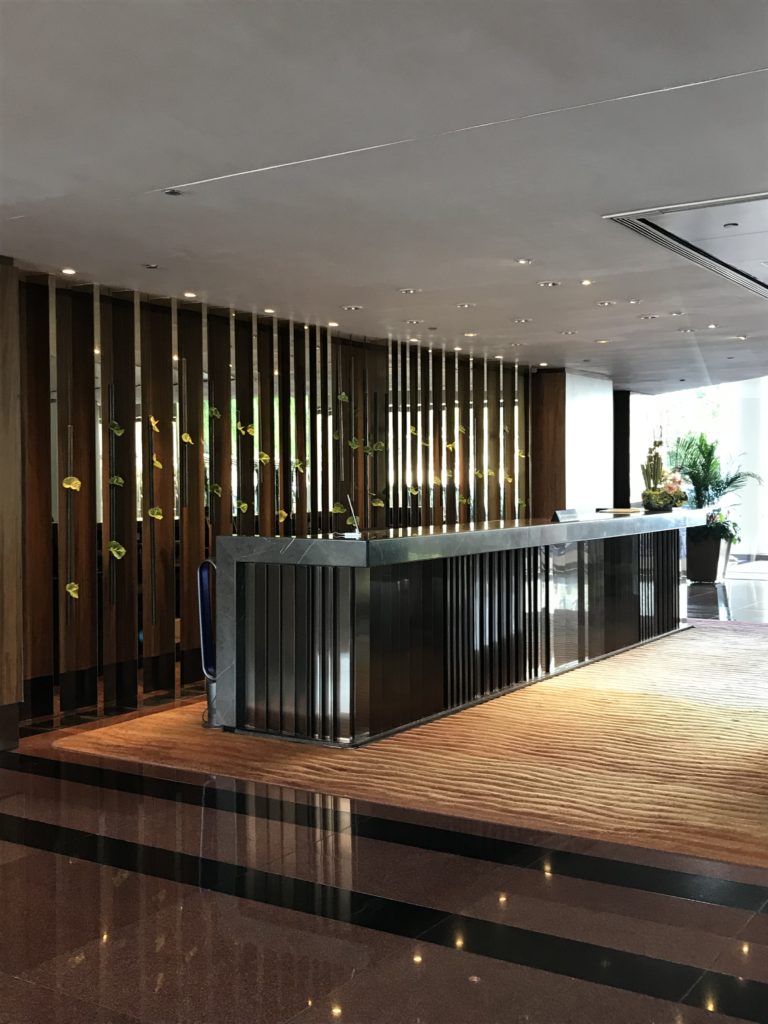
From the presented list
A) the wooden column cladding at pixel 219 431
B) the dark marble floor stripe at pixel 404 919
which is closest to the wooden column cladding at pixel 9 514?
the dark marble floor stripe at pixel 404 919

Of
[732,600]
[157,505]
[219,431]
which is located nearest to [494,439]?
[732,600]

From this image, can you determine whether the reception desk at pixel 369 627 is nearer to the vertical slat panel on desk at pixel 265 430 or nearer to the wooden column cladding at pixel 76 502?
the wooden column cladding at pixel 76 502

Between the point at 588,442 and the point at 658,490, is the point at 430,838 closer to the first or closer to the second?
the point at 658,490

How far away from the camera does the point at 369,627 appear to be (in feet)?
20.0

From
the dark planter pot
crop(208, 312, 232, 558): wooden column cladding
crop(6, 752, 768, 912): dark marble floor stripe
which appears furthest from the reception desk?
the dark planter pot

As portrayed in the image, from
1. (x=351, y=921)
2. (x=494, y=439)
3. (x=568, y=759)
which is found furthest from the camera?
(x=494, y=439)

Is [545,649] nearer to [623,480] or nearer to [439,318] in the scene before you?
[439,318]

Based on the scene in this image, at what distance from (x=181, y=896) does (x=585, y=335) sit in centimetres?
738

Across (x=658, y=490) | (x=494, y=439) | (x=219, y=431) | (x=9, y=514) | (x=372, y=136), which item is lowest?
(x=9, y=514)

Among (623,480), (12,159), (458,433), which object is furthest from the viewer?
(623,480)

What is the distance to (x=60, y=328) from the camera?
7.27 metres

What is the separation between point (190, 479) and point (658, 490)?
4668mm

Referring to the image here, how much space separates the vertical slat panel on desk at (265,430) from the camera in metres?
8.77

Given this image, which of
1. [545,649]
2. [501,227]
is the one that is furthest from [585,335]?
[501,227]
